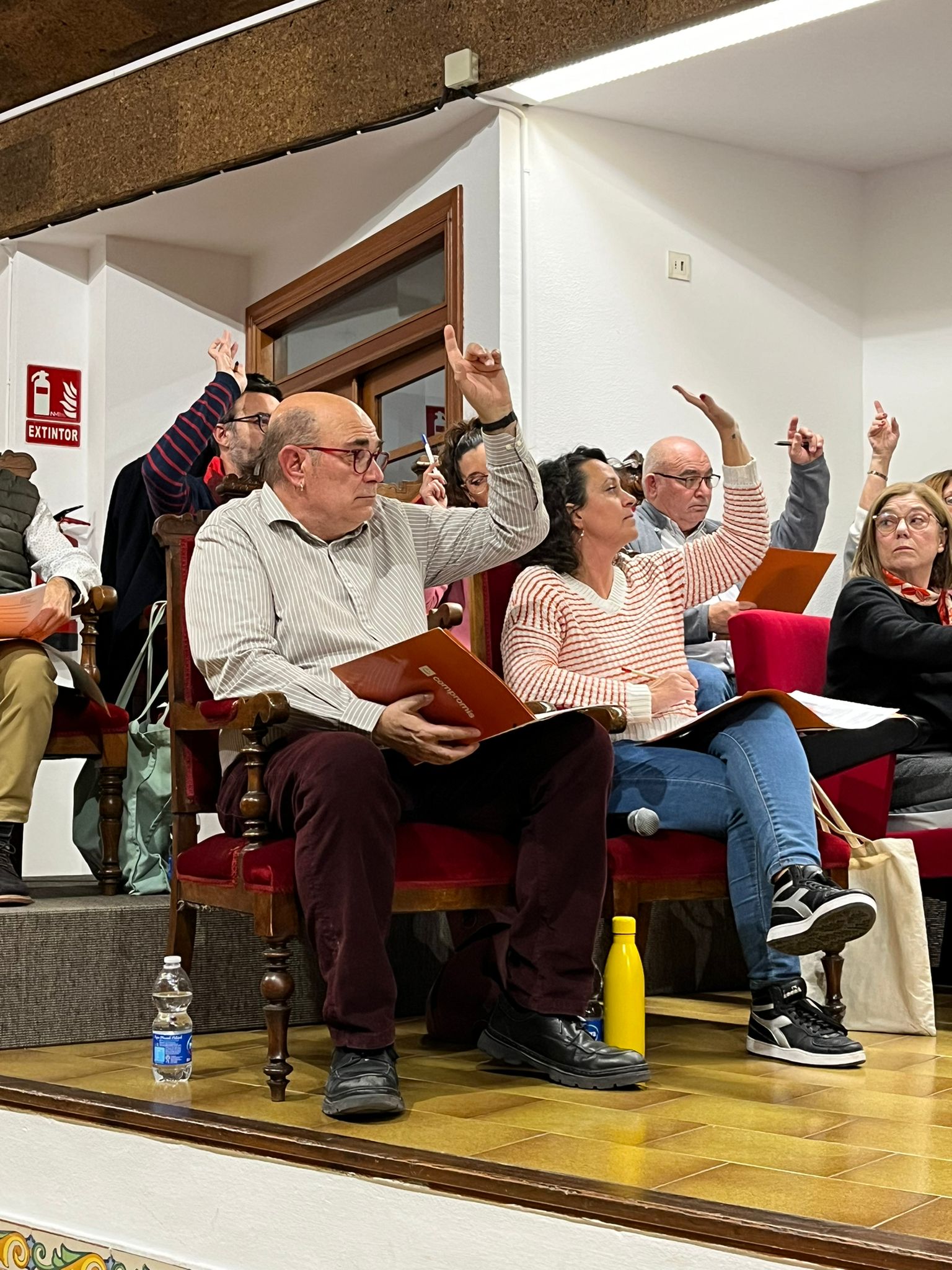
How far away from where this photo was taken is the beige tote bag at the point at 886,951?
275 centimetres

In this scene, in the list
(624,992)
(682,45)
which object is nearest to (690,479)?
(682,45)

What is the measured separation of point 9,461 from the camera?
338cm

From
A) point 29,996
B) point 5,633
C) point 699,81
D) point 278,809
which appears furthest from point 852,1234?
point 699,81

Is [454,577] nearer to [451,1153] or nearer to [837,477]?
[451,1153]

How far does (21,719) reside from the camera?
283cm

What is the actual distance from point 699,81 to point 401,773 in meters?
2.74

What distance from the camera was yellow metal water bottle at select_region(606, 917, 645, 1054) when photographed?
7.85 feet

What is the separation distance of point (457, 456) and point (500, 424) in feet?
2.73

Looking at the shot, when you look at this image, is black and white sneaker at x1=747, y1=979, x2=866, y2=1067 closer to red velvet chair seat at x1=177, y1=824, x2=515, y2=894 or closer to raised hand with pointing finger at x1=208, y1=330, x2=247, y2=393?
red velvet chair seat at x1=177, y1=824, x2=515, y2=894

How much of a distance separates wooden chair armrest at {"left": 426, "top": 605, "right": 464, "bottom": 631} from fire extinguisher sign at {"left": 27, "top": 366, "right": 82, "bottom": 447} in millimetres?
3141

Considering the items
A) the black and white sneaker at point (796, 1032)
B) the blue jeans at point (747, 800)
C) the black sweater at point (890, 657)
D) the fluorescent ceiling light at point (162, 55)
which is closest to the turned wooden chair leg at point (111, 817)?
the blue jeans at point (747, 800)

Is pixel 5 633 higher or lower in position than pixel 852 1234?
higher

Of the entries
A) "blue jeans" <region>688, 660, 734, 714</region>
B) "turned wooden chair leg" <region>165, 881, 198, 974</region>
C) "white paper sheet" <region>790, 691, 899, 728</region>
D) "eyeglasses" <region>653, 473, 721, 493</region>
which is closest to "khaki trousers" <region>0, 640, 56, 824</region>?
"turned wooden chair leg" <region>165, 881, 198, 974</region>

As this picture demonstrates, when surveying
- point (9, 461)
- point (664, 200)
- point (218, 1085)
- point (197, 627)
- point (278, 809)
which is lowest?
point (218, 1085)
